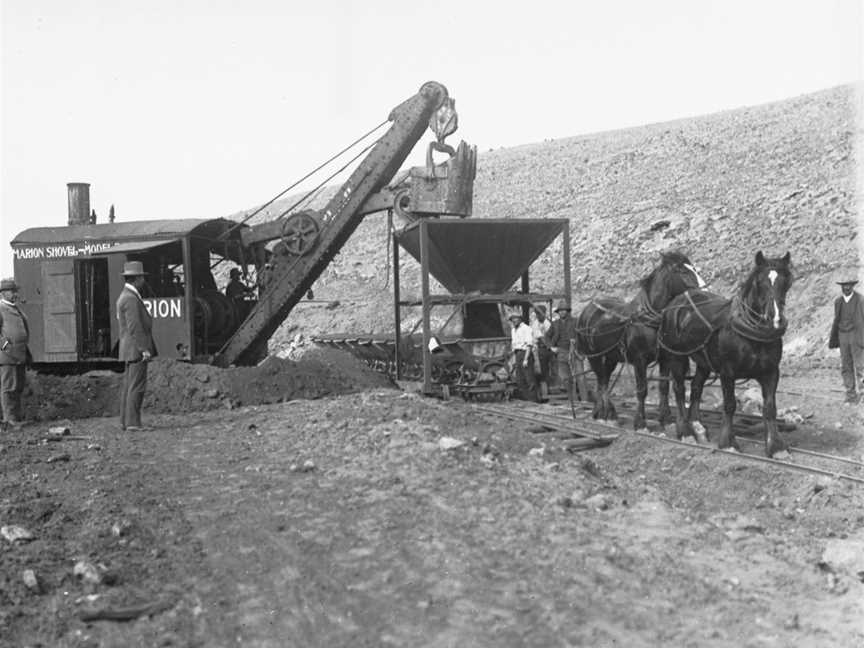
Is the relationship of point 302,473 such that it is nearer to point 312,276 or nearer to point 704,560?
point 704,560

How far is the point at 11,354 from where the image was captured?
10562 mm

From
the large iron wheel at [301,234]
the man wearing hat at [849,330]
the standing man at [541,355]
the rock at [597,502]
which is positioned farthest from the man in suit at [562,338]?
the rock at [597,502]

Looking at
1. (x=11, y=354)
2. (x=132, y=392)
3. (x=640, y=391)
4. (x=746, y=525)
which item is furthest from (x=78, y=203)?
(x=746, y=525)

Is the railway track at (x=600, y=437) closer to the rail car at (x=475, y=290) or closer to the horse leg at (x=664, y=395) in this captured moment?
the horse leg at (x=664, y=395)

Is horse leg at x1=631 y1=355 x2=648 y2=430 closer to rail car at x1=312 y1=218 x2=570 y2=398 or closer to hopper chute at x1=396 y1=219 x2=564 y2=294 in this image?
rail car at x1=312 y1=218 x2=570 y2=398

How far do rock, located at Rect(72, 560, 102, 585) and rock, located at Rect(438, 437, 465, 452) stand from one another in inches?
134

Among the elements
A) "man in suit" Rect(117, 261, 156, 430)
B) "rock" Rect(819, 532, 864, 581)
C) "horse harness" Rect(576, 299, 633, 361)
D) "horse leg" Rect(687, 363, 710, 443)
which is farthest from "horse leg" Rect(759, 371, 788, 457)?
"man in suit" Rect(117, 261, 156, 430)

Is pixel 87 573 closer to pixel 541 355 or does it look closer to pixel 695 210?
pixel 541 355

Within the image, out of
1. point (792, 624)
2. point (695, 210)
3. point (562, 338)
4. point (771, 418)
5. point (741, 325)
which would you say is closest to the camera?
point (792, 624)

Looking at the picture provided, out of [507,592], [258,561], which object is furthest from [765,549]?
[258,561]

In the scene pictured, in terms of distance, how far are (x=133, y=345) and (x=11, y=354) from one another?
5.76 ft

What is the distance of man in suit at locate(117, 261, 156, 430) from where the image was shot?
10055mm

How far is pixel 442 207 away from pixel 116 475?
23.8 ft

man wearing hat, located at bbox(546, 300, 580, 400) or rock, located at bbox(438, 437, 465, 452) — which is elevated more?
man wearing hat, located at bbox(546, 300, 580, 400)
